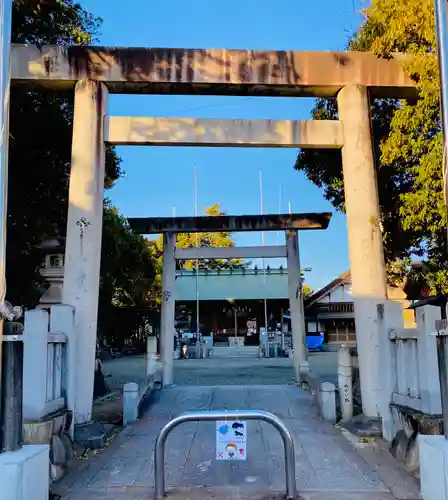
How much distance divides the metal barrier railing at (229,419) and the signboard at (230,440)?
167 mm

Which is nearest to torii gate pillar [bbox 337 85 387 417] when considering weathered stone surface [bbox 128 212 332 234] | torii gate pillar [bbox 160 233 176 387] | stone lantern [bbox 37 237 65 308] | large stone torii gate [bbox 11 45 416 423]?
large stone torii gate [bbox 11 45 416 423]

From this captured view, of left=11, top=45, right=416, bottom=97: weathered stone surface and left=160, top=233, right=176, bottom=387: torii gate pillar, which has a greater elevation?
left=11, top=45, right=416, bottom=97: weathered stone surface

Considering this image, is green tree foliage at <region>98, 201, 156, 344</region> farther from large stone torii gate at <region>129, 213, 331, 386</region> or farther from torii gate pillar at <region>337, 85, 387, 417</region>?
torii gate pillar at <region>337, 85, 387, 417</region>

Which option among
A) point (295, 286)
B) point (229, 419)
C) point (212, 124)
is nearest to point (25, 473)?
point (229, 419)

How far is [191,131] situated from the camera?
8312mm

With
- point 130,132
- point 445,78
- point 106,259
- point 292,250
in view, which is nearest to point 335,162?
point 292,250

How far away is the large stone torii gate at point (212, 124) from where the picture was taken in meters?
7.91

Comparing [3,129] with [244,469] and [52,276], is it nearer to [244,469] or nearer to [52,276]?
[244,469]

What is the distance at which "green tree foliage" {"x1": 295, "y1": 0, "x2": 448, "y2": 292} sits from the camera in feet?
27.2

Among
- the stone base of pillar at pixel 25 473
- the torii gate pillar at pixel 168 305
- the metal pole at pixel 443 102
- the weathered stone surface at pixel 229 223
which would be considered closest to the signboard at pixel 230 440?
the stone base of pillar at pixel 25 473

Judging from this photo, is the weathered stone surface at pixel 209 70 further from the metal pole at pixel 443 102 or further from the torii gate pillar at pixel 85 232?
the metal pole at pixel 443 102

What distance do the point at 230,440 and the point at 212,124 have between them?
5.06m

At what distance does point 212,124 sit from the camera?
27.5 feet

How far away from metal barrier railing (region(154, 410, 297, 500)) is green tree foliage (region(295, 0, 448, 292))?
16.6 ft
